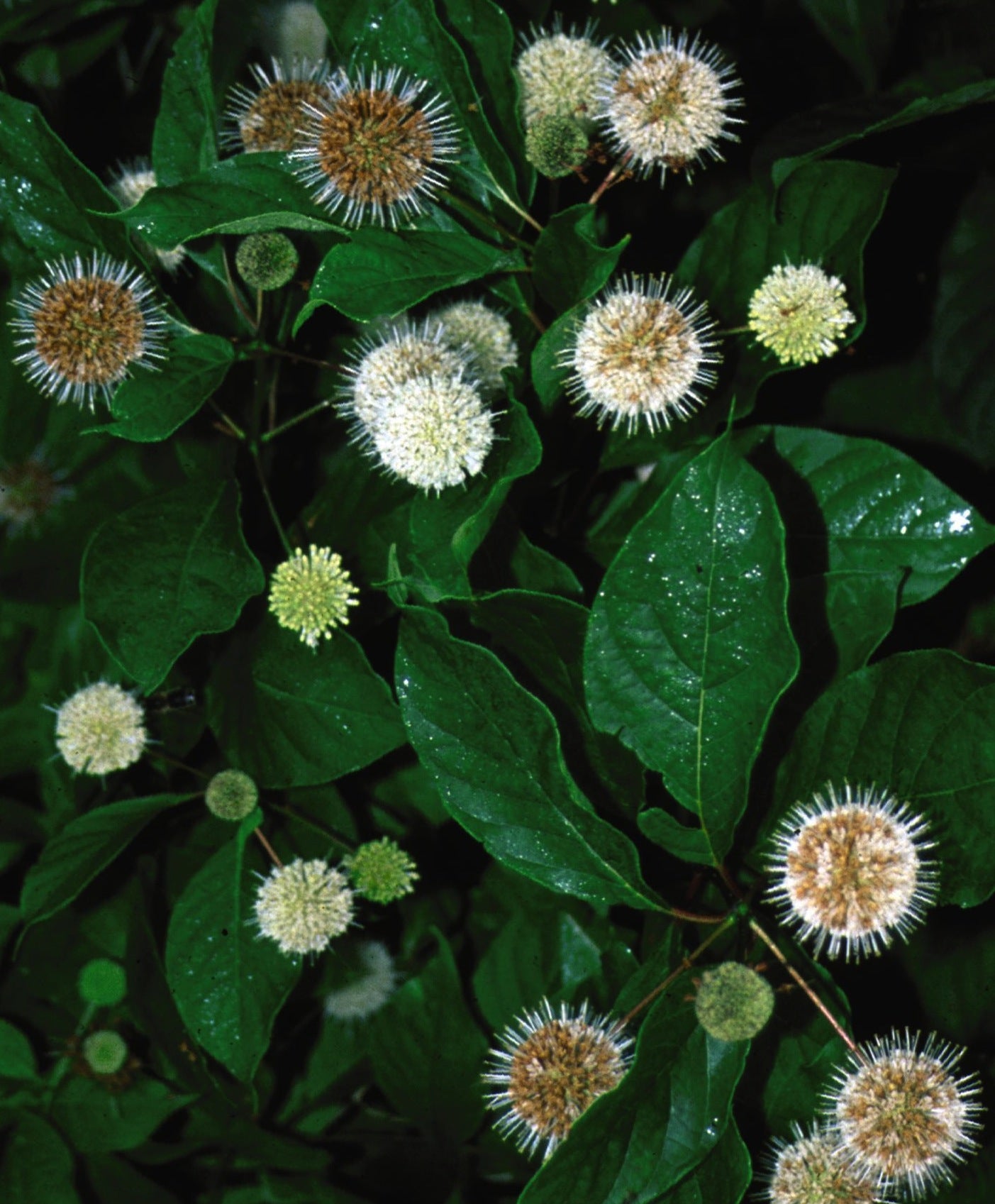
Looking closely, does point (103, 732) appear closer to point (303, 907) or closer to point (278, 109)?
point (303, 907)

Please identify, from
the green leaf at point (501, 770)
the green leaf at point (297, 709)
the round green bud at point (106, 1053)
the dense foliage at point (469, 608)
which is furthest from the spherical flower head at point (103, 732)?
the green leaf at point (501, 770)

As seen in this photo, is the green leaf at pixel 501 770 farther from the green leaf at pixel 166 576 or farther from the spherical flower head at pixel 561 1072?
the green leaf at pixel 166 576

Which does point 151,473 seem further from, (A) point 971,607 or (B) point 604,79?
(A) point 971,607

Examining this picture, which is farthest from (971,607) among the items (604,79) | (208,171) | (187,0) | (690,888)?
(187,0)

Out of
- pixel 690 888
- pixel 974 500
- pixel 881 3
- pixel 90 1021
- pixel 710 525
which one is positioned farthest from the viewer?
pixel 90 1021

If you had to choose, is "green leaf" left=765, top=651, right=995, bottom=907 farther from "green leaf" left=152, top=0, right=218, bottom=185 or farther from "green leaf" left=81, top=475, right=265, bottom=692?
"green leaf" left=152, top=0, right=218, bottom=185

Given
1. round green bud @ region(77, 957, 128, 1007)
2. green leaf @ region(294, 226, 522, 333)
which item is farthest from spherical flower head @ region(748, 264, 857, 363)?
round green bud @ region(77, 957, 128, 1007)

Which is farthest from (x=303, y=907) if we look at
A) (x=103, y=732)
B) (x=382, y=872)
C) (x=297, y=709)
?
(x=103, y=732)
